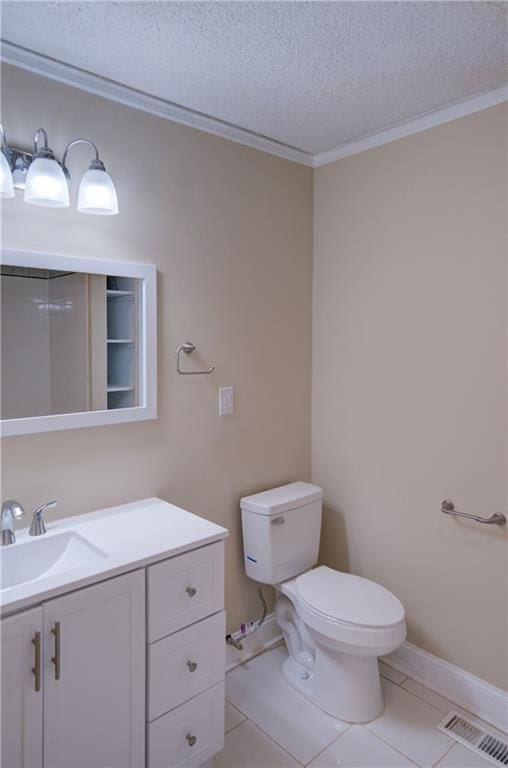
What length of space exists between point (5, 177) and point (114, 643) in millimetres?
1369

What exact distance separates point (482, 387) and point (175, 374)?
121cm

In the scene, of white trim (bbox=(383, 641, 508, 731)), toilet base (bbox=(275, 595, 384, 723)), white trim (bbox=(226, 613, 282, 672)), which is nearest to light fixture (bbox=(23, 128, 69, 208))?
toilet base (bbox=(275, 595, 384, 723))

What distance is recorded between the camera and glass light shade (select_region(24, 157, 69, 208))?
4.85ft

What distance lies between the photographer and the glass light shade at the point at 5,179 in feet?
4.67

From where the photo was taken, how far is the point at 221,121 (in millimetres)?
2041

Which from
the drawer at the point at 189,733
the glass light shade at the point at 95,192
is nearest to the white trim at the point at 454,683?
the drawer at the point at 189,733

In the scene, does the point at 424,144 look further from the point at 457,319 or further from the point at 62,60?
the point at 62,60

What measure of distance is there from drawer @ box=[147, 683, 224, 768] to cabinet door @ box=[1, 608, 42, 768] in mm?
361

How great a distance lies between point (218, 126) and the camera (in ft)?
6.73

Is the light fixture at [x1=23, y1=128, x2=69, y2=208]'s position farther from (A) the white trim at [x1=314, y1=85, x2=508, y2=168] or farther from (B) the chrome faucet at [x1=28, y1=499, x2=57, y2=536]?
(A) the white trim at [x1=314, y1=85, x2=508, y2=168]

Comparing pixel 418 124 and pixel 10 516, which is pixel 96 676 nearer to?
pixel 10 516

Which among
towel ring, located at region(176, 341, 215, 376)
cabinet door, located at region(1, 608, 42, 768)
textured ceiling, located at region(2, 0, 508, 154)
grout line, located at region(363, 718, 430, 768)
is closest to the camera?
cabinet door, located at region(1, 608, 42, 768)

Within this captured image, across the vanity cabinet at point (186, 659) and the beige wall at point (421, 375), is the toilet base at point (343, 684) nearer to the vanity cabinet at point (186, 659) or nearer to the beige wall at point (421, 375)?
the beige wall at point (421, 375)

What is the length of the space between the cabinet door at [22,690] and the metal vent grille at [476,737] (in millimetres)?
1467
